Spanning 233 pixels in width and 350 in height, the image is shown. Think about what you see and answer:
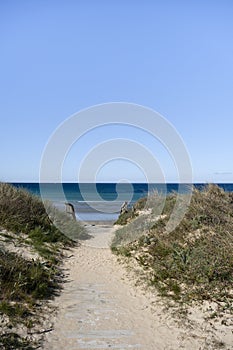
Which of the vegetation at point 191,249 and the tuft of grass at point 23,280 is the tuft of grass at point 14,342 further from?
the vegetation at point 191,249

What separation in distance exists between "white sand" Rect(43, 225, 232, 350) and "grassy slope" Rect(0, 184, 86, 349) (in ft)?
1.45

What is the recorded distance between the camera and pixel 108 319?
5.89 metres

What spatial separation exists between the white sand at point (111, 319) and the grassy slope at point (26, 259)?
0.44 m

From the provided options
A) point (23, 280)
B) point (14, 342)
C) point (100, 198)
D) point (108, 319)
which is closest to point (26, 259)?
point (23, 280)

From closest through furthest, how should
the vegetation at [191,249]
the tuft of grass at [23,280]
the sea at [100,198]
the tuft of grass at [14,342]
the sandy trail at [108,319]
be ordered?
1. the tuft of grass at [14,342]
2. the sandy trail at [108,319]
3. the tuft of grass at [23,280]
4. the vegetation at [191,249]
5. the sea at [100,198]

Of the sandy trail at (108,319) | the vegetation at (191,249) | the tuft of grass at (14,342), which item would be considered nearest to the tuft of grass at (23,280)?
the sandy trail at (108,319)

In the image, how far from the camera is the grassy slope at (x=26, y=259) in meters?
5.45

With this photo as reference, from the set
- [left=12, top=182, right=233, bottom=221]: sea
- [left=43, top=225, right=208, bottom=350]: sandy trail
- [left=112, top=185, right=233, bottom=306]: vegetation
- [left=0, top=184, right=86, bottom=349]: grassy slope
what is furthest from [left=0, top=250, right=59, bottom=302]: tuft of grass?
[left=12, top=182, right=233, bottom=221]: sea

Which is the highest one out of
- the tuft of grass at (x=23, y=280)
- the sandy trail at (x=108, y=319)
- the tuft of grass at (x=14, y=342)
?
the tuft of grass at (x=23, y=280)

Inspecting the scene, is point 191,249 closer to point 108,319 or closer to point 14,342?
point 108,319

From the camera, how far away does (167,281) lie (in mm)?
7375

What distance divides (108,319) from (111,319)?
0.05 metres

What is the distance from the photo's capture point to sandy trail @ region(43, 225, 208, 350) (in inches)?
197

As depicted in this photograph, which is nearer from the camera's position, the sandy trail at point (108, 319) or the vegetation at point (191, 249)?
the sandy trail at point (108, 319)
